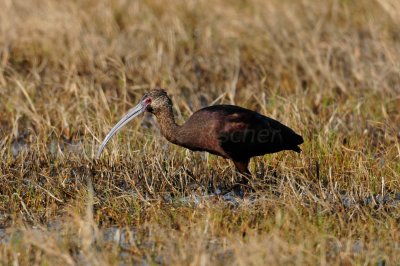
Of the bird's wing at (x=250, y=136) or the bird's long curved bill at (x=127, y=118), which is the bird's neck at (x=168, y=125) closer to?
the bird's long curved bill at (x=127, y=118)

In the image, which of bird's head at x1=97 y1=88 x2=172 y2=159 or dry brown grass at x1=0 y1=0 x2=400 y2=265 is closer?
dry brown grass at x1=0 y1=0 x2=400 y2=265

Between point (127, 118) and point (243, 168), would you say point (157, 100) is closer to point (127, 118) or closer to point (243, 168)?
point (127, 118)

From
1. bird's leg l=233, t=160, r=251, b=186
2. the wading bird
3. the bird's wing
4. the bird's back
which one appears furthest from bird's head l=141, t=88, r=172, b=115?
bird's leg l=233, t=160, r=251, b=186

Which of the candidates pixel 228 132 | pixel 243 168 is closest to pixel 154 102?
pixel 228 132

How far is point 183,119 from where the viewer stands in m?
8.20

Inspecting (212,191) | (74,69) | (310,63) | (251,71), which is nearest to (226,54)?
(251,71)

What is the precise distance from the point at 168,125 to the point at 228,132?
495 mm

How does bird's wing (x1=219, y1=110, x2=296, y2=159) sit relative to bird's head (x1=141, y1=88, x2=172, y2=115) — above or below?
below

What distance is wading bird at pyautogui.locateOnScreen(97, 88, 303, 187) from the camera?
6316 millimetres

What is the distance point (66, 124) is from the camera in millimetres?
8016

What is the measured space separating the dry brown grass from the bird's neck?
0.81 ft

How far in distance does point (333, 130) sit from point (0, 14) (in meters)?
4.51

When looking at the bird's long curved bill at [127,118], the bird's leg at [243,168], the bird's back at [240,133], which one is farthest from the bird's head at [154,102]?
the bird's leg at [243,168]

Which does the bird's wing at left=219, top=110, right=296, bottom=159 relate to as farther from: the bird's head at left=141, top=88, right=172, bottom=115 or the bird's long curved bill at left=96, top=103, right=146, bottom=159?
the bird's long curved bill at left=96, top=103, right=146, bottom=159
